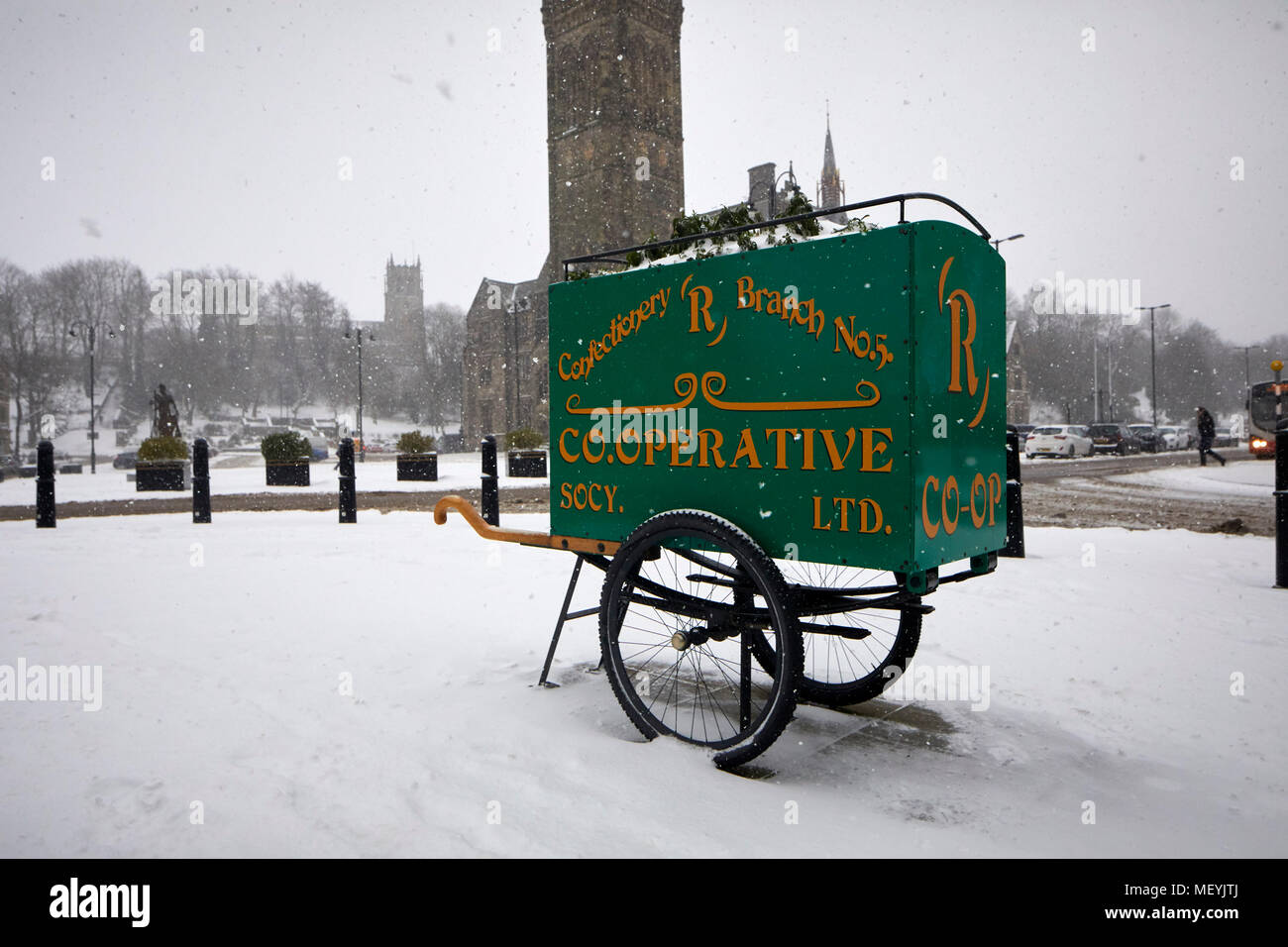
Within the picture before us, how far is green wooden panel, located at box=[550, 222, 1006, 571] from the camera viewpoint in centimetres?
274

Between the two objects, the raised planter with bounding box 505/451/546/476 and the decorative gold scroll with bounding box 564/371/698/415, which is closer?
the decorative gold scroll with bounding box 564/371/698/415

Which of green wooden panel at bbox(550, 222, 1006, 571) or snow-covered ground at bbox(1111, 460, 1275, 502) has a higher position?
green wooden panel at bbox(550, 222, 1006, 571)

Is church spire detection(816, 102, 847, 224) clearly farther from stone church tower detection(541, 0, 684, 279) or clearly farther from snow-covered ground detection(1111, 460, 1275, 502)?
snow-covered ground detection(1111, 460, 1275, 502)

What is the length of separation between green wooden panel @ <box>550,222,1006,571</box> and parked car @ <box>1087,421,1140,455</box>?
41076mm

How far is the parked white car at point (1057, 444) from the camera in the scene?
35375 mm

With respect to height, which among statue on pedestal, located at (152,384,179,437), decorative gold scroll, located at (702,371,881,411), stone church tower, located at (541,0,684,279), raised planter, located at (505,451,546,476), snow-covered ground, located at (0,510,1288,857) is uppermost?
stone church tower, located at (541,0,684,279)

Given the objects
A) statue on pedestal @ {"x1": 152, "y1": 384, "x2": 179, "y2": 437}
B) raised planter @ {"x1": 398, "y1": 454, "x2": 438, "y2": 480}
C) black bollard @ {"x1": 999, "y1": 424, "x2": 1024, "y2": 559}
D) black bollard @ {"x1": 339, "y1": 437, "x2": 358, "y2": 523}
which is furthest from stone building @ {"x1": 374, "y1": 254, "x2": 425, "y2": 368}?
black bollard @ {"x1": 999, "y1": 424, "x2": 1024, "y2": 559}

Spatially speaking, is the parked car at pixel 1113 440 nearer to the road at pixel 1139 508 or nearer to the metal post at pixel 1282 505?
the road at pixel 1139 508

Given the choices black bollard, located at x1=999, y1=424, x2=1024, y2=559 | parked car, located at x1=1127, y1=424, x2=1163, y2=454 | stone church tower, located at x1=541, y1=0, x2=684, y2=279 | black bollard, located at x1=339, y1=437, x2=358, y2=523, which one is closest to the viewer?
black bollard, located at x1=999, y1=424, x2=1024, y2=559

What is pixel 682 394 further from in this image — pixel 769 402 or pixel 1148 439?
pixel 1148 439

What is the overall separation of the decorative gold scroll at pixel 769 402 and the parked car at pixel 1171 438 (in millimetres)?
50354
